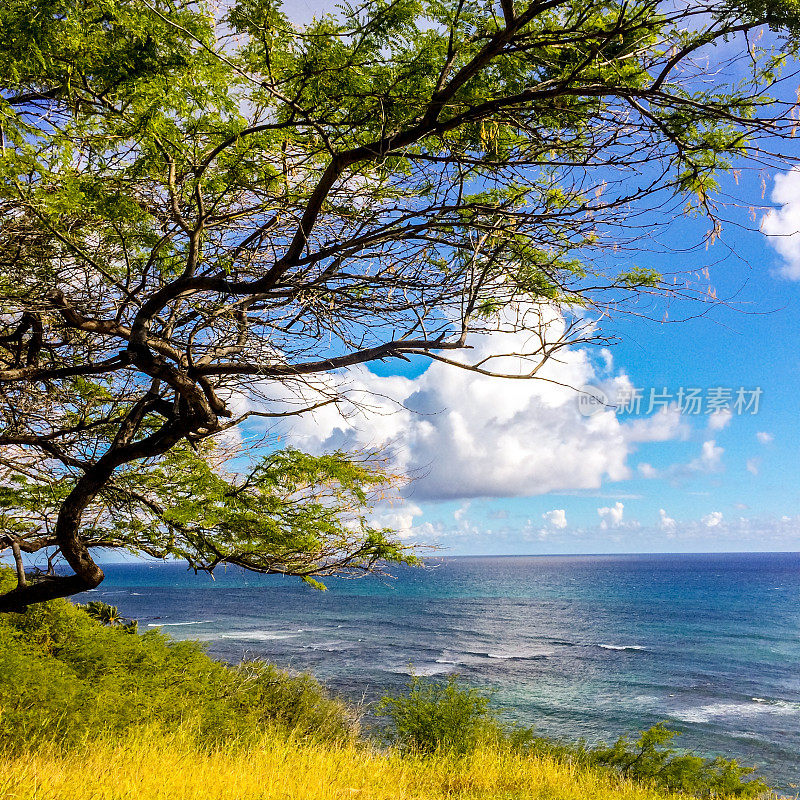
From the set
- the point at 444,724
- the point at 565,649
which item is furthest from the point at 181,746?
the point at 565,649

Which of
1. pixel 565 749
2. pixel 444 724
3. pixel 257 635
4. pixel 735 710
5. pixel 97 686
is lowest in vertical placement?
pixel 257 635

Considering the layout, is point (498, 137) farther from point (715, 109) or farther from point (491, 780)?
point (491, 780)

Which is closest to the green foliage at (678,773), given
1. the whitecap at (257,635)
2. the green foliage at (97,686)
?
the green foliage at (97,686)

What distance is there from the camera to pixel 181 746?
6820 millimetres

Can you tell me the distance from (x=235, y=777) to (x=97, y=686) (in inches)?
176

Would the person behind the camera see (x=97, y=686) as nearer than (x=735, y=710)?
Yes

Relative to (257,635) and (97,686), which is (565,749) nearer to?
(97,686)

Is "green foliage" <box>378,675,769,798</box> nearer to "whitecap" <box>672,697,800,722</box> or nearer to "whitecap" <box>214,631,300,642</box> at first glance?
"whitecap" <box>672,697,800,722</box>

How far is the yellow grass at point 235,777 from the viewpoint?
4.42m

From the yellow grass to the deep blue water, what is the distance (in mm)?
2163

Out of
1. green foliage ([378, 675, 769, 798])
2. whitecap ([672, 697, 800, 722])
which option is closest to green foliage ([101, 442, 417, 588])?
green foliage ([378, 675, 769, 798])

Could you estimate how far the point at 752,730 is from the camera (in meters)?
23.8

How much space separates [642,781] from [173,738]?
35.0ft

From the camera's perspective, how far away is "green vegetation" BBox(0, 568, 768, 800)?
16.5ft
